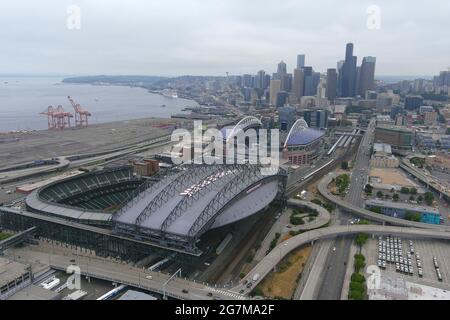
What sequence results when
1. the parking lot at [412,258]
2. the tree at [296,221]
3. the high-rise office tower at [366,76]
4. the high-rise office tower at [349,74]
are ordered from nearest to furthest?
the parking lot at [412,258]
the tree at [296,221]
the high-rise office tower at [349,74]
the high-rise office tower at [366,76]

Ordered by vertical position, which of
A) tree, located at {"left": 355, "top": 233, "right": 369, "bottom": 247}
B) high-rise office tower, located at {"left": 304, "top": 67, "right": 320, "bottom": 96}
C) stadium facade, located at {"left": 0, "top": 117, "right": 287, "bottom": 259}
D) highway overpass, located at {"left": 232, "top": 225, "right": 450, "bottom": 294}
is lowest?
tree, located at {"left": 355, "top": 233, "right": 369, "bottom": 247}

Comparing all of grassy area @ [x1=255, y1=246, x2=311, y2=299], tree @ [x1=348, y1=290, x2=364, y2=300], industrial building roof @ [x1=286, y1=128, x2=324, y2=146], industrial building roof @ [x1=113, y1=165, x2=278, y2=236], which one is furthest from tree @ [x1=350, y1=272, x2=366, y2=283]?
industrial building roof @ [x1=286, y1=128, x2=324, y2=146]

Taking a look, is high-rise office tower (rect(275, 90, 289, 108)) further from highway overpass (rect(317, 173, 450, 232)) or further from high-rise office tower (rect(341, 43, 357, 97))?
highway overpass (rect(317, 173, 450, 232))

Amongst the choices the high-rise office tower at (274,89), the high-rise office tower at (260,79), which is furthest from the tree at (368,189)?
the high-rise office tower at (260,79)

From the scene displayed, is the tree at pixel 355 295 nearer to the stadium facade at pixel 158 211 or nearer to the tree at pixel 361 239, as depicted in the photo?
the tree at pixel 361 239

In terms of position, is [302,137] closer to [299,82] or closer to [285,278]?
[285,278]
